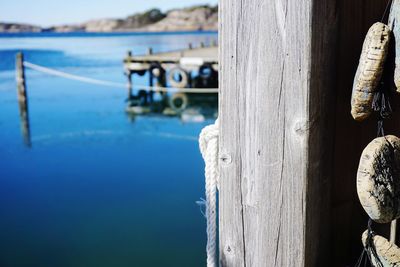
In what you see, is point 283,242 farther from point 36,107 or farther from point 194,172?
point 36,107

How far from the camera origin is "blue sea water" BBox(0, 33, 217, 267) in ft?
21.0

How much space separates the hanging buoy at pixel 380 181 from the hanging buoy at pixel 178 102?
52.3 ft

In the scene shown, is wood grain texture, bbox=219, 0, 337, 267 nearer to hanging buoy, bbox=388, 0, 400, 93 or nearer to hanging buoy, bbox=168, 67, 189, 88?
hanging buoy, bbox=388, 0, 400, 93

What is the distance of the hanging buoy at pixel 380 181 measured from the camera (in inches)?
33.7

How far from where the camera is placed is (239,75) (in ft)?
3.16

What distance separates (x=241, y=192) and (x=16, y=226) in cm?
728

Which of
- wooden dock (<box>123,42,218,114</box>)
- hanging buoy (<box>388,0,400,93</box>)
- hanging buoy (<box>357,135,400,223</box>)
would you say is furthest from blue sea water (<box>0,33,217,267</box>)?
hanging buoy (<box>388,0,400,93</box>)

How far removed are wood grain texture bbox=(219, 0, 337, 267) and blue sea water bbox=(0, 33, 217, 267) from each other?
17.1ft

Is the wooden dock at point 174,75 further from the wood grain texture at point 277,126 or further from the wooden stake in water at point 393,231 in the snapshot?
the wood grain texture at point 277,126

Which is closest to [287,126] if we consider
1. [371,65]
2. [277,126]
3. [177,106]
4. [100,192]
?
[277,126]

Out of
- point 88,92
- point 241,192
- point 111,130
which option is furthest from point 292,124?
point 88,92

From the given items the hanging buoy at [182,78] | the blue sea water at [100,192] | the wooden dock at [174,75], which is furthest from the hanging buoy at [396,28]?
A: the hanging buoy at [182,78]

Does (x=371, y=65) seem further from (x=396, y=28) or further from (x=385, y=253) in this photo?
(x=385, y=253)

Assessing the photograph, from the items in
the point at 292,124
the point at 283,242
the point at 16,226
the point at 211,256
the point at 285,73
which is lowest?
the point at 16,226
